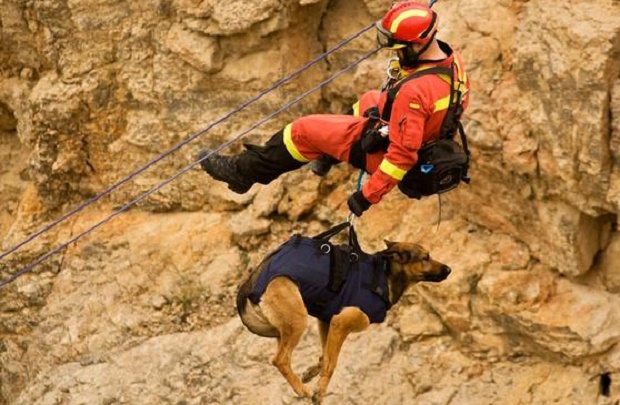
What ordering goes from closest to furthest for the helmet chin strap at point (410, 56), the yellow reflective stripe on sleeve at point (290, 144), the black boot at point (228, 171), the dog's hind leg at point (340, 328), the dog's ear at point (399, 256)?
the helmet chin strap at point (410, 56), the dog's hind leg at point (340, 328), the yellow reflective stripe on sleeve at point (290, 144), the dog's ear at point (399, 256), the black boot at point (228, 171)

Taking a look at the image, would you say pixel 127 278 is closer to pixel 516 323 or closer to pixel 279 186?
pixel 279 186

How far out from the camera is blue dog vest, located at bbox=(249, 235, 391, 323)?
27.0ft

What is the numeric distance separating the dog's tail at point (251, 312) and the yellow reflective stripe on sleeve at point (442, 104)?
1663 millimetres

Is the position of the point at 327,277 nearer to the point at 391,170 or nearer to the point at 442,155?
the point at 391,170

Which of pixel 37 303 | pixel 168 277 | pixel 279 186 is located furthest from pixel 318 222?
pixel 37 303

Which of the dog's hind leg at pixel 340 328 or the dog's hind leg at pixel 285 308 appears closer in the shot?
the dog's hind leg at pixel 285 308

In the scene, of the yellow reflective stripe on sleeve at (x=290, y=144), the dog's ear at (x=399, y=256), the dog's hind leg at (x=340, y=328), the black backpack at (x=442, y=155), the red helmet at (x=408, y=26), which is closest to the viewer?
the red helmet at (x=408, y=26)

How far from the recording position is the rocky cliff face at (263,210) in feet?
33.3

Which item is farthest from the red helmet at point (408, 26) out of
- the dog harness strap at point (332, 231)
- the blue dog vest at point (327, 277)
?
the blue dog vest at point (327, 277)

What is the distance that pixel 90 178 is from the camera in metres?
13.3

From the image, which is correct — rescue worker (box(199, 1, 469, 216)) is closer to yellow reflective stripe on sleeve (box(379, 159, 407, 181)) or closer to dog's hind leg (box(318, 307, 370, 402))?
yellow reflective stripe on sleeve (box(379, 159, 407, 181))

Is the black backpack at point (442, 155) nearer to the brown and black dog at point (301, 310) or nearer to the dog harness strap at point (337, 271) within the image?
the brown and black dog at point (301, 310)

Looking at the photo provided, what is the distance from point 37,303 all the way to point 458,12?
220 inches

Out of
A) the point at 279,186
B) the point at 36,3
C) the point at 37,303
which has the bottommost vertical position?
the point at 37,303
